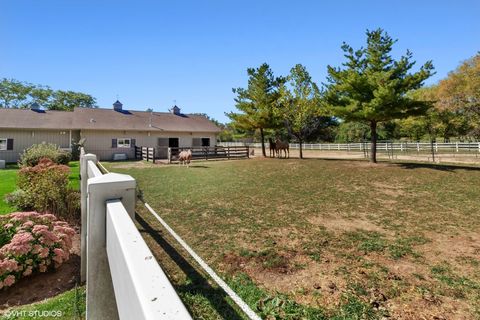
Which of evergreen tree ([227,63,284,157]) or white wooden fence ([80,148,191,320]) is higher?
evergreen tree ([227,63,284,157])

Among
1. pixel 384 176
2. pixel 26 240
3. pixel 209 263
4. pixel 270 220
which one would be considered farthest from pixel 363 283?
pixel 384 176

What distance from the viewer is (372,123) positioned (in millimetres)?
16578

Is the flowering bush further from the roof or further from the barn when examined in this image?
the roof

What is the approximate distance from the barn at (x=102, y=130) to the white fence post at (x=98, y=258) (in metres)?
22.9

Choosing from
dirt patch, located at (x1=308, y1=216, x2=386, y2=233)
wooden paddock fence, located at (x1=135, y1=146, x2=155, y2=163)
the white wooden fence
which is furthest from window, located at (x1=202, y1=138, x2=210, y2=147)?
the white wooden fence

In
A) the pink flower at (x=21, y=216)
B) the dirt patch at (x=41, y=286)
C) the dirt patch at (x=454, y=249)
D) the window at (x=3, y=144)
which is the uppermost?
the window at (x=3, y=144)

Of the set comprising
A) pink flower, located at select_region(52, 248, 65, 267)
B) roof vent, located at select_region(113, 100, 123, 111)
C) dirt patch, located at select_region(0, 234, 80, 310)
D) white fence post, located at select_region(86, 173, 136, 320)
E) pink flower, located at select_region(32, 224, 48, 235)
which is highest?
roof vent, located at select_region(113, 100, 123, 111)

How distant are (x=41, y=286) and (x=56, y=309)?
0.86 meters

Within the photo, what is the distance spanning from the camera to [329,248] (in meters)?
4.74

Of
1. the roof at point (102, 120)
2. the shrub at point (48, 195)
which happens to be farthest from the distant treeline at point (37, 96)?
the shrub at point (48, 195)

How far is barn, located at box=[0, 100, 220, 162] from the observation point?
21.3 m

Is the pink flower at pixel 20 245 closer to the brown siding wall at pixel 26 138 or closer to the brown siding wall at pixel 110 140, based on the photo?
the brown siding wall at pixel 26 138

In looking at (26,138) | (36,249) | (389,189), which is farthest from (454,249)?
(26,138)

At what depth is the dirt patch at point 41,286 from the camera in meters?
3.39
